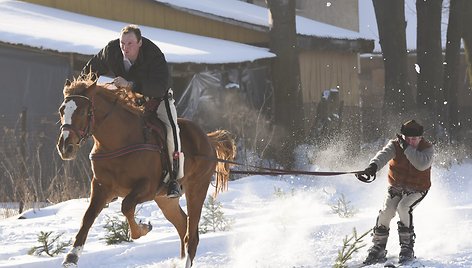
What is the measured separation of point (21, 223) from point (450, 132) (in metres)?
14.7

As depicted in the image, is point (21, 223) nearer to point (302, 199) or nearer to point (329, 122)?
point (302, 199)

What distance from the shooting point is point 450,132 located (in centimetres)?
2497

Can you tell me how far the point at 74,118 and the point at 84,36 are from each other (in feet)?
43.4

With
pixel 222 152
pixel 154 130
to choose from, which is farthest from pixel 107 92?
pixel 222 152

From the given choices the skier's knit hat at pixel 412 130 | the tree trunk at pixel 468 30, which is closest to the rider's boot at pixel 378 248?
the skier's knit hat at pixel 412 130

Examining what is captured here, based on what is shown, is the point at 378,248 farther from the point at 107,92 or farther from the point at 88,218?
the point at 107,92

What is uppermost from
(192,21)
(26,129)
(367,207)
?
(192,21)

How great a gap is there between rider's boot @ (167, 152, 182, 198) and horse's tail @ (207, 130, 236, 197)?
1587 mm

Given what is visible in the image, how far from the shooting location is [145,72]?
919 centimetres

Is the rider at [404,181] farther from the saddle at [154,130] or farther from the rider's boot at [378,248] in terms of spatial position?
the saddle at [154,130]

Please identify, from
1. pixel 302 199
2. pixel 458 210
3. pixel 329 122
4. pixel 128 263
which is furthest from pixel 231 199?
pixel 329 122

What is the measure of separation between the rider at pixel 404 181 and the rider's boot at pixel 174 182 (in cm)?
174

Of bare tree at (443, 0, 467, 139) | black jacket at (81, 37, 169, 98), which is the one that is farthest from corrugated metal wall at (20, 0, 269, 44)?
black jacket at (81, 37, 169, 98)

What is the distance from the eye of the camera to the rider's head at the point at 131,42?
358 inches
